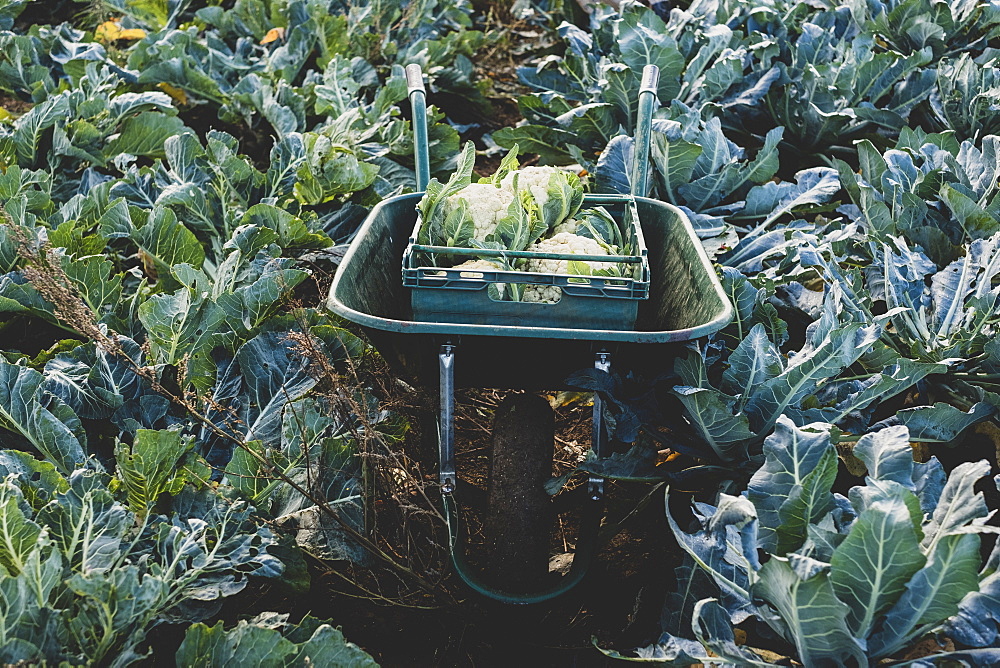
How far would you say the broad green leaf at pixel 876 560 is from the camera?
1.59 m

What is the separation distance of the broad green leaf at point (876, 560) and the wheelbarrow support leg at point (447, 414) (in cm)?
87

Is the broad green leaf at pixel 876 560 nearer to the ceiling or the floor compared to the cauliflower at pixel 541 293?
nearer to the floor

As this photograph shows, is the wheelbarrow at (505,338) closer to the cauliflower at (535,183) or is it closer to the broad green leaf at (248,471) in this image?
the cauliflower at (535,183)

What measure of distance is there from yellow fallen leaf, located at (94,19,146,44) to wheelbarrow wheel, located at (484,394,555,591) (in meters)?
4.11

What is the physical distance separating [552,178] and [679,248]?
15.8 inches

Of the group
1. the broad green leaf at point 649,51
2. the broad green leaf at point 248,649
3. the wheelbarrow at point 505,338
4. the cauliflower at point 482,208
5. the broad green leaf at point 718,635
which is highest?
the broad green leaf at point 649,51

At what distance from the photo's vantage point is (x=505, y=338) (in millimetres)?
2027

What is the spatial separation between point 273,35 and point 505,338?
3560 mm

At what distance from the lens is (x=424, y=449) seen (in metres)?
2.73

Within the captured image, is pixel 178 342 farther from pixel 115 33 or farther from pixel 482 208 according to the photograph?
pixel 115 33

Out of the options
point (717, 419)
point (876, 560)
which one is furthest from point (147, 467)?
point (876, 560)

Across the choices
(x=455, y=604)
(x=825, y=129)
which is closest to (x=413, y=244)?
(x=455, y=604)

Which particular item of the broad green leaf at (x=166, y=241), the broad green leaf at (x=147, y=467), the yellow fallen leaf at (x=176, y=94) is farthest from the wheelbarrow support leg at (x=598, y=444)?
the yellow fallen leaf at (x=176, y=94)

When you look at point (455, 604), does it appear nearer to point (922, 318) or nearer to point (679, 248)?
point (679, 248)
